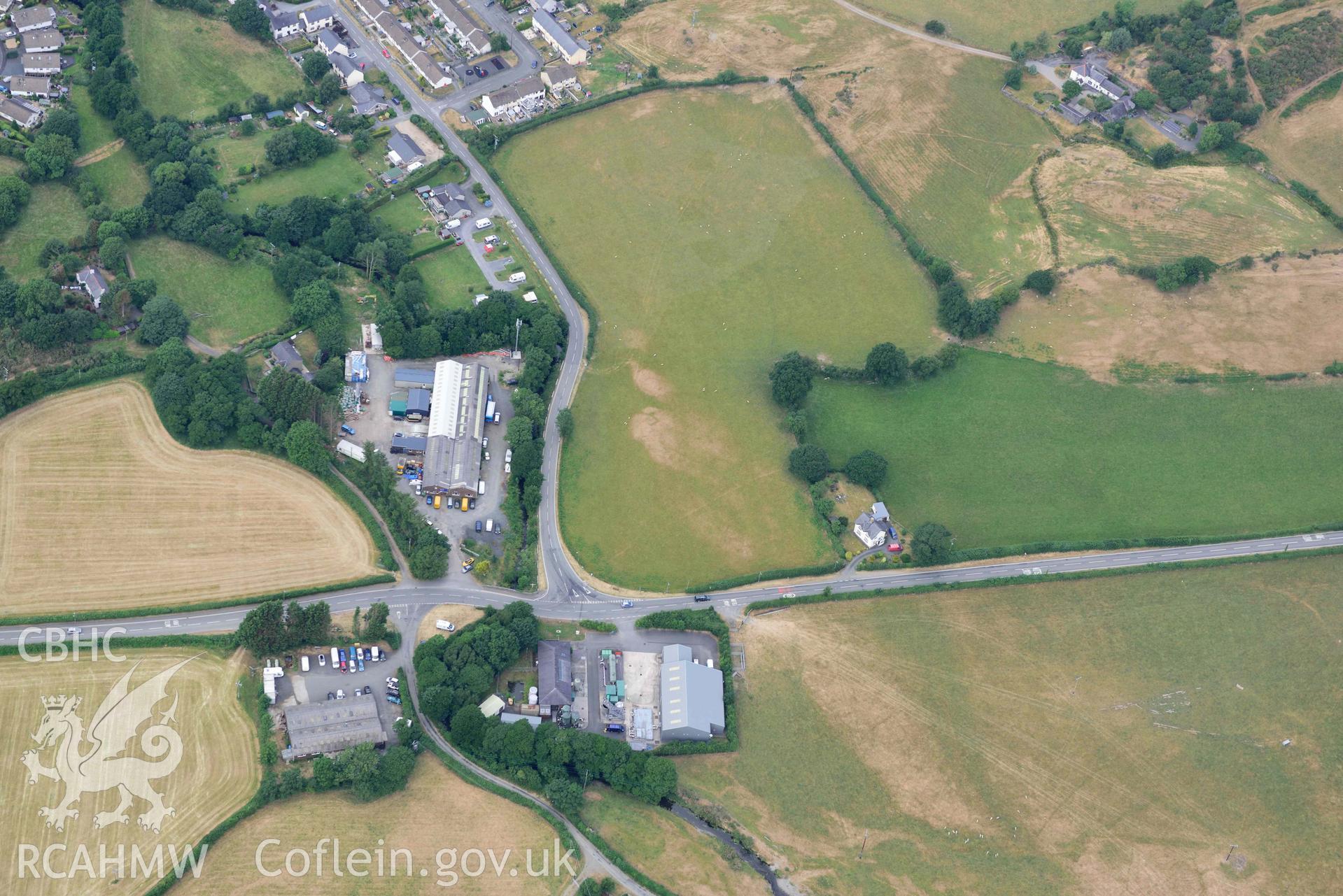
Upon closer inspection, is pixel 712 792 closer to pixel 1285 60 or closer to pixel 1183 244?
pixel 1183 244

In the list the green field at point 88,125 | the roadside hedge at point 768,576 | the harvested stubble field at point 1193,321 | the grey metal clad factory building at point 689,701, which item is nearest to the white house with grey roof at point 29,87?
the green field at point 88,125

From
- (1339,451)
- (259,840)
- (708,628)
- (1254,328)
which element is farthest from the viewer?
(1254,328)

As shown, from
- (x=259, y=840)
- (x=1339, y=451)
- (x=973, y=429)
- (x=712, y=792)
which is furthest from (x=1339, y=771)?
(x=259, y=840)

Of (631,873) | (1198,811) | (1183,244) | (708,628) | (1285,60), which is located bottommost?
(631,873)

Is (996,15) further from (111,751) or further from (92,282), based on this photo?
(111,751)

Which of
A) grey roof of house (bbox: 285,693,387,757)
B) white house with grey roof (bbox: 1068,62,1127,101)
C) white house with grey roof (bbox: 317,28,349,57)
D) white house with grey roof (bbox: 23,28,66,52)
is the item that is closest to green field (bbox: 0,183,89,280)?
white house with grey roof (bbox: 23,28,66,52)

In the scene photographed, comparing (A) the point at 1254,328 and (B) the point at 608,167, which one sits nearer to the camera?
(A) the point at 1254,328

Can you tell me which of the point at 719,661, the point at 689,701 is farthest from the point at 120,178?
the point at 689,701
